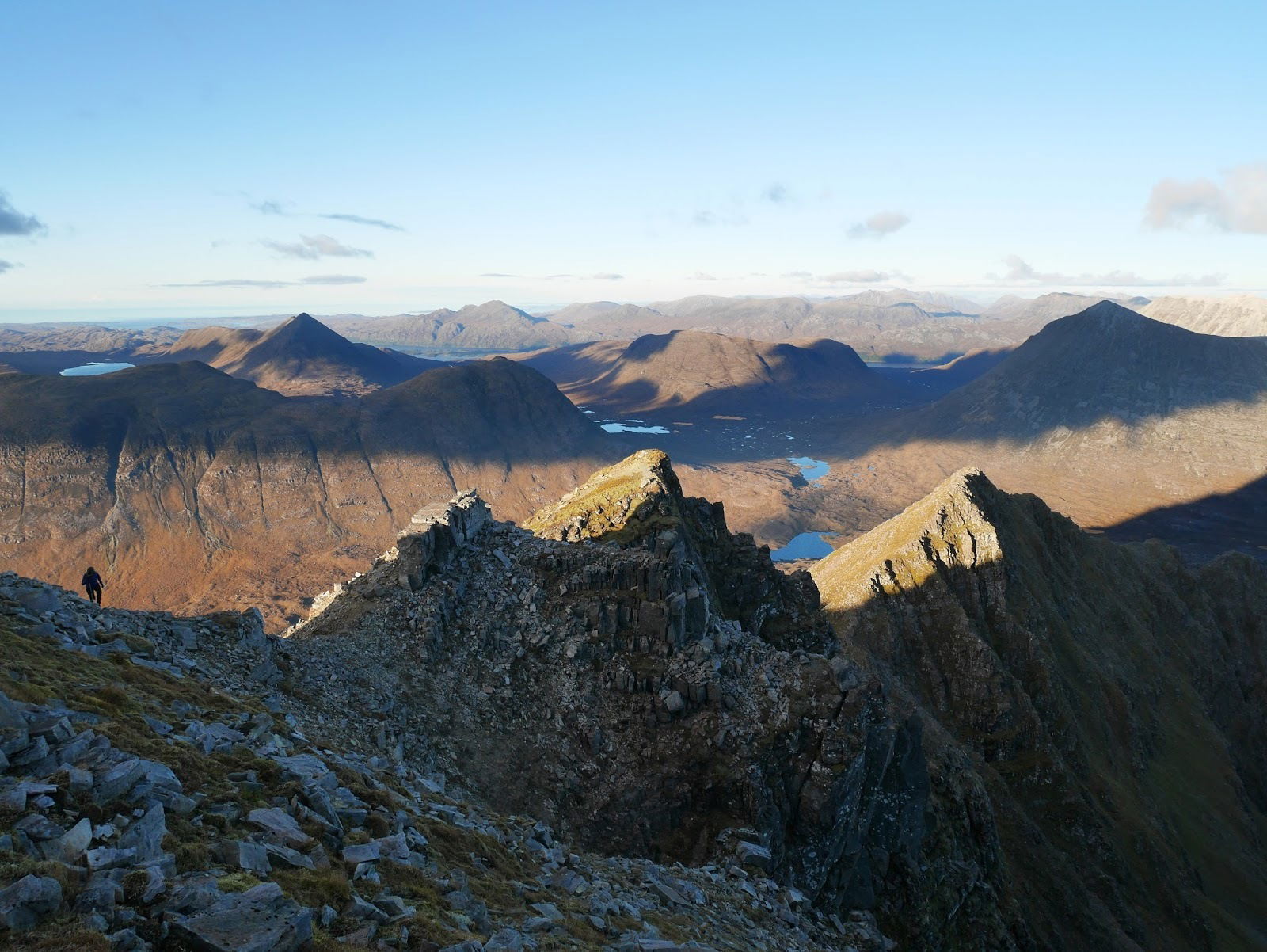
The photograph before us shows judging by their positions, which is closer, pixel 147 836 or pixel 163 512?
pixel 147 836

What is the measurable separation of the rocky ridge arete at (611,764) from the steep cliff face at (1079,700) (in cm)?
46

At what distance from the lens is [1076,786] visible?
6956 cm

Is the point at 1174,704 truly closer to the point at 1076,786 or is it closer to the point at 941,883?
the point at 1076,786

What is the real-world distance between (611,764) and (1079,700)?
7355 cm

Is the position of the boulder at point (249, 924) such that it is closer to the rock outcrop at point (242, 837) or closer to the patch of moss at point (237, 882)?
the rock outcrop at point (242, 837)

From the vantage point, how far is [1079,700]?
278ft

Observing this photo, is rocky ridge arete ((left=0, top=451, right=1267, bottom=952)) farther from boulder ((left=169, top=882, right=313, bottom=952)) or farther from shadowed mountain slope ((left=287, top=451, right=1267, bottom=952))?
shadowed mountain slope ((left=287, top=451, right=1267, bottom=952))

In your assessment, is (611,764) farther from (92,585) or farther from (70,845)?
(92,585)

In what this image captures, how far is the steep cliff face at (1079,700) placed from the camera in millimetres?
63625

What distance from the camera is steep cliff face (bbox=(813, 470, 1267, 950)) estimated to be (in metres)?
63.6

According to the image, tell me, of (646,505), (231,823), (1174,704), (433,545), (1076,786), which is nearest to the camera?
(231,823)

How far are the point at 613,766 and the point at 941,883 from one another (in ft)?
66.3

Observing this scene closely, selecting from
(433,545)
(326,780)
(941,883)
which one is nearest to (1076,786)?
(941,883)

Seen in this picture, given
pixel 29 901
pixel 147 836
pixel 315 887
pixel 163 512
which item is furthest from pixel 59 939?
pixel 163 512
